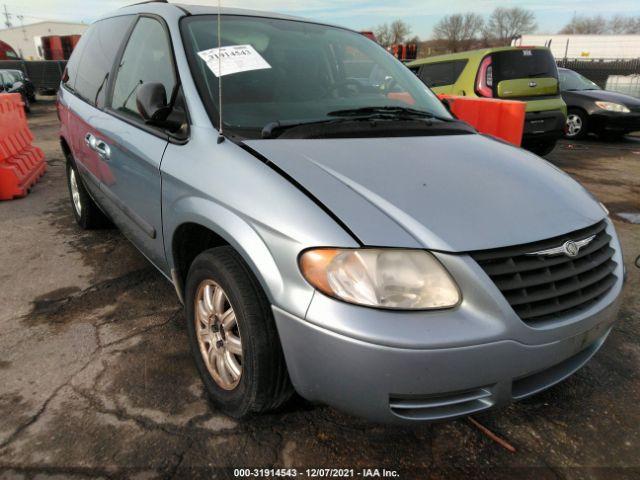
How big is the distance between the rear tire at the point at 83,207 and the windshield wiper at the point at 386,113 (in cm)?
264

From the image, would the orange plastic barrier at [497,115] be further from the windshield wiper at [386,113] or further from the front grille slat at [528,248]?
the front grille slat at [528,248]

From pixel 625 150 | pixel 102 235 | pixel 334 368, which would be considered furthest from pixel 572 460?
pixel 625 150

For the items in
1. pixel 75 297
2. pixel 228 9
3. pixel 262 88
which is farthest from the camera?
pixel 75 297

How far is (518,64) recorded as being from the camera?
7445mm

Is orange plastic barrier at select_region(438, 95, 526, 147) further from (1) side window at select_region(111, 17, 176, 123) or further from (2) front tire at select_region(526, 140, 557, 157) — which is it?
(1) side window at select_region(111, 17, 176, 123)

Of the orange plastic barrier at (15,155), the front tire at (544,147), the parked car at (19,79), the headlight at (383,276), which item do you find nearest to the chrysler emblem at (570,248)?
the headlight at (383,276)

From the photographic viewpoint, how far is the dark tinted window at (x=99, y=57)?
319 cm

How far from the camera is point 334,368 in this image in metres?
1.53

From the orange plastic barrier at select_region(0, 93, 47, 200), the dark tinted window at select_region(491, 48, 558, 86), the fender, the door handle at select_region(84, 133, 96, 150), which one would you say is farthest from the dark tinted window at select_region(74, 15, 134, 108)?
the dark tinted window at select_region(491, 48, 558, 86)

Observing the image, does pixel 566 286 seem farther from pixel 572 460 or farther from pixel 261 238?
pixel 261 238

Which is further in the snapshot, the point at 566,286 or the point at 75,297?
the point at 75,297

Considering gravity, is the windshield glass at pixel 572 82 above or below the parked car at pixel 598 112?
above

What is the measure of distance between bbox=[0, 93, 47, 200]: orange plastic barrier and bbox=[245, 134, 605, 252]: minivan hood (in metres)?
4.79

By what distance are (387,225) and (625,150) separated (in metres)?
9.71
